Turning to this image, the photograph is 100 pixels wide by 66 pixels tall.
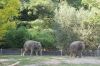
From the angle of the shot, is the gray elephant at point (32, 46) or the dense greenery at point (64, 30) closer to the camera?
the gray elephant at point (32, 46)

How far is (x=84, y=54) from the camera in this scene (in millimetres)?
36000

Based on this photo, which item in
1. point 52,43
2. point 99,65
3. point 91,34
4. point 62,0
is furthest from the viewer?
point 62,0

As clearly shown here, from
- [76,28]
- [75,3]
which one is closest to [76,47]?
[76,28]

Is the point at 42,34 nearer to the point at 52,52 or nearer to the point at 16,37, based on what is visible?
the point at 16,37

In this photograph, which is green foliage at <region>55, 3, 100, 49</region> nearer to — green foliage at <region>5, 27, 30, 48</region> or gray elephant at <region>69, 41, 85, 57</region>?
→ gray elephant at <region>69, 41, 85, 57</region>

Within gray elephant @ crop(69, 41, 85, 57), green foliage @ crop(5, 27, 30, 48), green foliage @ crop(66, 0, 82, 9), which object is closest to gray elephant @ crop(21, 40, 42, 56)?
gray elephant @ crop(69, 41, 85, 57)

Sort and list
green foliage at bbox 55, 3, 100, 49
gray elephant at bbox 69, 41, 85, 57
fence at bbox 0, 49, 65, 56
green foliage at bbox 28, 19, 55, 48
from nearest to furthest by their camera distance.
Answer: gray elephant at bbox 69, 41, 85, 57 → fence at bbox 0, 49, 65, 56 → green foliage at bbox 55, 3, 100, 49 → green foliage at bbox 28, 19, 55, 48

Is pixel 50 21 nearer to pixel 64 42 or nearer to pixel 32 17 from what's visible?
pixel 32 17

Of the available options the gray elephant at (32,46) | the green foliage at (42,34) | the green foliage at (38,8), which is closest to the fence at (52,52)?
the gray elephant at (32,46)

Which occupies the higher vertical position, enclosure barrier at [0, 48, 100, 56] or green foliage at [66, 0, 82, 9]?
green foliage at [66, 0, 82, 9]

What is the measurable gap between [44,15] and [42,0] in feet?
7.14

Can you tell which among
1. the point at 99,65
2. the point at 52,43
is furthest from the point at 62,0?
the point at 99,65

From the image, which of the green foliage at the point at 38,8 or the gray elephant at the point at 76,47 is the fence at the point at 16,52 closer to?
the gray elephant at the point at 76,47

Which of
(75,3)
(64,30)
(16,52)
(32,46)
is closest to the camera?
(32,46)
